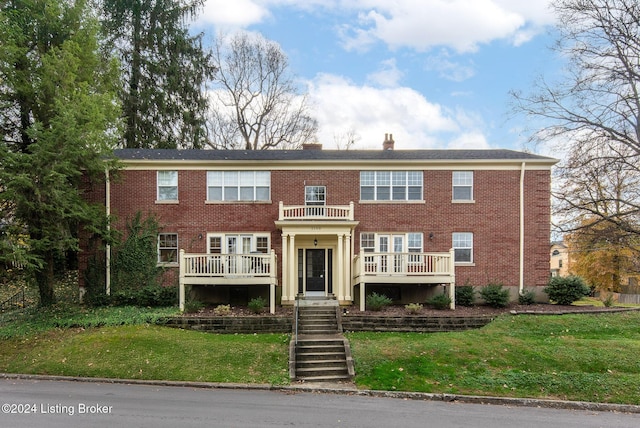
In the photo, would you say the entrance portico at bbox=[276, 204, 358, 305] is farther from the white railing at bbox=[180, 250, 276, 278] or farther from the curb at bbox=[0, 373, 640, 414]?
the curb at bbox=[0, 373, 640, 414]

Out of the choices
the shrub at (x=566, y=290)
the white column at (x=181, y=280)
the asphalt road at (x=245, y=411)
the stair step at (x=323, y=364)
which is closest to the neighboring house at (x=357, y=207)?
the shrub at (x=566, y=290)

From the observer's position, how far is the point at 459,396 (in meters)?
10.6

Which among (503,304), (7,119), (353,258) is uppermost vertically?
(7,119)

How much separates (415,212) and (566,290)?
22.3ft

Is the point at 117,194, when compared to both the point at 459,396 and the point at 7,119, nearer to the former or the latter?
the point at 7,119

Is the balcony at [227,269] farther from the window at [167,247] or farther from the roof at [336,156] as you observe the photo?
the roof at [336,156]

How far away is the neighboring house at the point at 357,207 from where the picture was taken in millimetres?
19391

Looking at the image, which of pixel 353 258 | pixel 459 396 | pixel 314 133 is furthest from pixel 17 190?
pixel 314 133

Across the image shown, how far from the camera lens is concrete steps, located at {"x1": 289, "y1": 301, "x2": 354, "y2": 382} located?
12.1 meters

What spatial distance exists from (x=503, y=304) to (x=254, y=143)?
24.2 meters

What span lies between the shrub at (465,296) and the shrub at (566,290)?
3298 millimetres

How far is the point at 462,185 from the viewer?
64.8 feet

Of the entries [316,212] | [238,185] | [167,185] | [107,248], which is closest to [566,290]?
[316,212]

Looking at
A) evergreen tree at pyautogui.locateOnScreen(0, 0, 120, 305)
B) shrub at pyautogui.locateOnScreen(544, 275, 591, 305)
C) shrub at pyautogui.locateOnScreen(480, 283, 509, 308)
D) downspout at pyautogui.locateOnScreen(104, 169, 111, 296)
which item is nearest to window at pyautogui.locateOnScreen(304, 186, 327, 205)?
shrub at pyautogui.locateOnScreen(480, 283, 509, 308)
